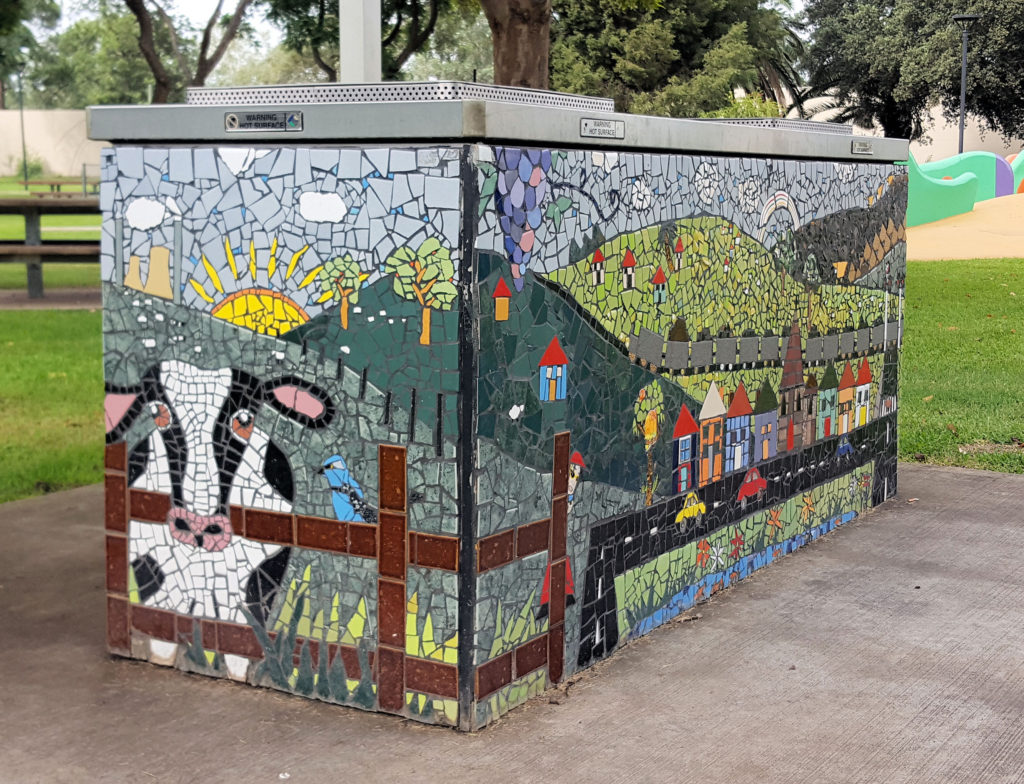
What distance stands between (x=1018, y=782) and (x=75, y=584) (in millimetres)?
3974

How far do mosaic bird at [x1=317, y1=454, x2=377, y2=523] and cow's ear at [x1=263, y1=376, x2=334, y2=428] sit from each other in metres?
0.14

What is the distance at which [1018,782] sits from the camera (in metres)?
4.12

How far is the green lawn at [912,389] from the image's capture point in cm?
926

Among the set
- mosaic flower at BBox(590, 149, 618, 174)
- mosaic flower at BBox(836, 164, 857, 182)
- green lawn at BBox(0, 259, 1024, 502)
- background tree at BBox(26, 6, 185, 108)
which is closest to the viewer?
mosaic flower at BBox(590, 149, 618, 174)

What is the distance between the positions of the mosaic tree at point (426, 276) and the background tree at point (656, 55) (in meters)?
37.4

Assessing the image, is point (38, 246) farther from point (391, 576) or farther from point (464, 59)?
point (464, 59)

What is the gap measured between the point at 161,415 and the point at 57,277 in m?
20.9

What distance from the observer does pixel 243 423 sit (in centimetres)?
471

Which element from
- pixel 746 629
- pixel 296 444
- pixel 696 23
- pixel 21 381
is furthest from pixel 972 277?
pixel 696 23

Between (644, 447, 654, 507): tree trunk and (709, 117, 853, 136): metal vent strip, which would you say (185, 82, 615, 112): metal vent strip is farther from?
(709, 117, 853, 136): metal vent strip

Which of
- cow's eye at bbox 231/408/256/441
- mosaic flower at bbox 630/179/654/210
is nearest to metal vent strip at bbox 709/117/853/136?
mosaic flower at bbox 630/179/654/210

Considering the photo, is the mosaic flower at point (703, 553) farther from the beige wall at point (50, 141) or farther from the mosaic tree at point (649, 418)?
the beige wall at point (50, 141)

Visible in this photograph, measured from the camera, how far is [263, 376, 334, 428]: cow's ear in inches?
179

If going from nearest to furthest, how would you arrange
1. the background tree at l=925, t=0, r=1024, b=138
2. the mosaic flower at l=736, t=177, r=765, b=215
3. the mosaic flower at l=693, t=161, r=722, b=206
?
the mosaic flower at l=693, t=161, r=722, b=206 → the mosaic flower at l=736, t=177, r=765, b=215 → the background tree at l=925, t=0, r=1024, b=138
